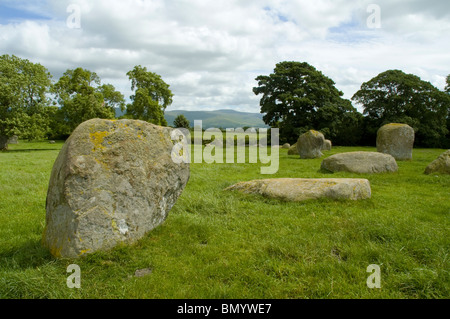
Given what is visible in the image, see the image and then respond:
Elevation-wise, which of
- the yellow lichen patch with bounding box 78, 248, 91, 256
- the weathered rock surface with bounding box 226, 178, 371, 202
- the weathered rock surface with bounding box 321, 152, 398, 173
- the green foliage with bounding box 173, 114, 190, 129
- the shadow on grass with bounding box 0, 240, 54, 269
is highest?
the green foliage with bounding box 173, 114, 190, 129

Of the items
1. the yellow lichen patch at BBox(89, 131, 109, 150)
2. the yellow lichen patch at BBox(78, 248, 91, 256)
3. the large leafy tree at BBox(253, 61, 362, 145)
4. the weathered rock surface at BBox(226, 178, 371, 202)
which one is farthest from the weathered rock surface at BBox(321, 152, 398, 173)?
the large leafy tree at BBox(253, 61, 362, 145)

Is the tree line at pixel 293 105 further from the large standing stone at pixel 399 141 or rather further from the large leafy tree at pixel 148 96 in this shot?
the large standing stone at pixel 399 141

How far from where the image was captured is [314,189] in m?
8.42

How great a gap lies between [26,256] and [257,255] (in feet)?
12.9

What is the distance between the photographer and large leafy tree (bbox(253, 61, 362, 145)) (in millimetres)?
40125

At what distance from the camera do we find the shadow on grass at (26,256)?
479 centimetres

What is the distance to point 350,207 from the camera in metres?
7.69

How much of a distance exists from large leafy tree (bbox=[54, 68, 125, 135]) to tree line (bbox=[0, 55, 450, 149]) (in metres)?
0.12

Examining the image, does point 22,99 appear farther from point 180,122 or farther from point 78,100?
point 180,122

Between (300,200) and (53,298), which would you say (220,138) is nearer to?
(300,200)

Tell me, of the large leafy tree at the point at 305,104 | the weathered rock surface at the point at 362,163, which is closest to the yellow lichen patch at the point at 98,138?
the weathered rock surface at the point at 362,163

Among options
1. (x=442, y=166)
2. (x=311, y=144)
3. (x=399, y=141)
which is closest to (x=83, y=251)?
(x=442, y=166)

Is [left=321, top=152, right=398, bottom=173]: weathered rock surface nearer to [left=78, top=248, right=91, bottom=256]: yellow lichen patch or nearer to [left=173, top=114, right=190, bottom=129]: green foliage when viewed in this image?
[left=78, top=248, right=91, bottom=256]: yellow lichen patch
